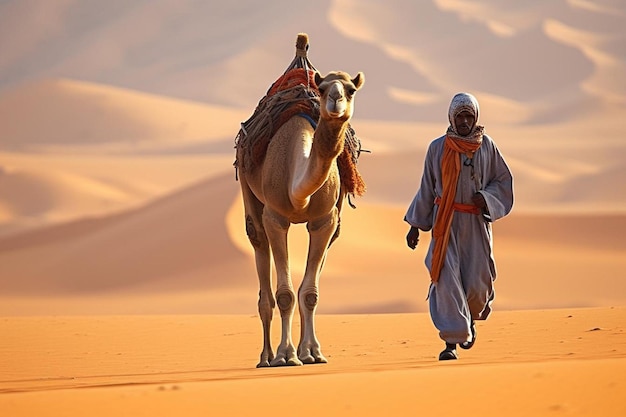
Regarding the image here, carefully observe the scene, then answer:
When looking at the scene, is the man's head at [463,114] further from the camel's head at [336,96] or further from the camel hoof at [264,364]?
the camel hoof at [264,364]

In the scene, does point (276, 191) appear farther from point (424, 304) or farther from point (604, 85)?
point (604, 85)

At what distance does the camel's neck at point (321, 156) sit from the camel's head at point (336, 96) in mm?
77

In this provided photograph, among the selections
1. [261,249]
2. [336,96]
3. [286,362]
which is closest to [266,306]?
[261,249]

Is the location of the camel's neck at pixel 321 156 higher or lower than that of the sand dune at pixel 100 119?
lower

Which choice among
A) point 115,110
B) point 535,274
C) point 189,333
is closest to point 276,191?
point 189,333

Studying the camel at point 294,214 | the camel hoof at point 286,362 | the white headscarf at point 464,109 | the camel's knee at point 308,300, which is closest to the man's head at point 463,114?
the white headscarf at point 464,109

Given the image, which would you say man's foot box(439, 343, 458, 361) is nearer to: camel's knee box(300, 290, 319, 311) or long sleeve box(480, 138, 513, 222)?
long sleeve box(480, 138, 513, 222)

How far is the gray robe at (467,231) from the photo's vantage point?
34.3 ft

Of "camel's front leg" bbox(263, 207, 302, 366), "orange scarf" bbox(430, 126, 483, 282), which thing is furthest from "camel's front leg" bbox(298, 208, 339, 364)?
"orange scarf" bbox(430, 126, 483, 282)

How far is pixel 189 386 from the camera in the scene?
793 cm

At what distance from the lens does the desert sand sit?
7859 millimetres

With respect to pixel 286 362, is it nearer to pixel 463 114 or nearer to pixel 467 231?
pixel 467 231

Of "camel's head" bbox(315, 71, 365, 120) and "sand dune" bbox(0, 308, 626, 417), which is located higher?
"camel's head" bbox(315, 71, 365, 120)

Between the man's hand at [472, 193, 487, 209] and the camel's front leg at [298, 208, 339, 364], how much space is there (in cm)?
141
